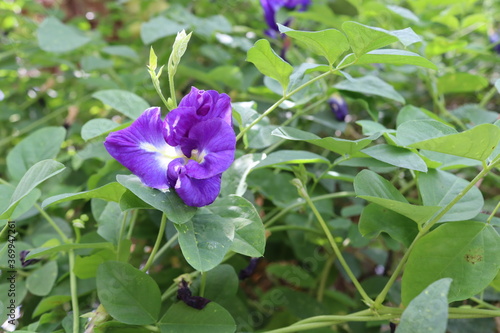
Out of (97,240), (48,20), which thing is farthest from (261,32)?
(97,240)

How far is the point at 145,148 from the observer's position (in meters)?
0.51

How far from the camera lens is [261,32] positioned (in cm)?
120

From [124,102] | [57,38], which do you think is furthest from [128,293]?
[57,38]

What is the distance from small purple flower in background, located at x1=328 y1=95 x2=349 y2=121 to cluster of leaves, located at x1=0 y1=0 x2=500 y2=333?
16 mm

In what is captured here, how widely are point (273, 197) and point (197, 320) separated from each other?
10.5 inches

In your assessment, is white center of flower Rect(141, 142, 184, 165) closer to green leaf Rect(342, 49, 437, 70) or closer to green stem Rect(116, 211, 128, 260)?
green stem Rect(116, 211, 128, 260)

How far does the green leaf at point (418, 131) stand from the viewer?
0.49 m

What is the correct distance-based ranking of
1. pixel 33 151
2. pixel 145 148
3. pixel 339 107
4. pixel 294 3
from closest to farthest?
pixel 145 148 → pixel 33 151 → pixel 339 107 → pixel 294 3

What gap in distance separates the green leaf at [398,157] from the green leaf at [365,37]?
0.37ft

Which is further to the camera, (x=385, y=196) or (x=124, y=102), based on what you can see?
(x=124, y=102)

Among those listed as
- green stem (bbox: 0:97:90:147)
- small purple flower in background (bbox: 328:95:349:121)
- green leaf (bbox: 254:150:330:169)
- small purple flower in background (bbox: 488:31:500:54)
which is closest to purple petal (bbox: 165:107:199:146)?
green leaf (bbox: 254:150:330:169)

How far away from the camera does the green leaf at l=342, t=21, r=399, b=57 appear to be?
0.51 metres

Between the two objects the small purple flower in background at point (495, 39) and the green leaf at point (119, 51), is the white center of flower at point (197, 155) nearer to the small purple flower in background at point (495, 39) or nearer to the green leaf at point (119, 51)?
the green leaf at point (119, 51)

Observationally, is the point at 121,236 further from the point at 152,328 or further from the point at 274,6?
the point at 274,6
